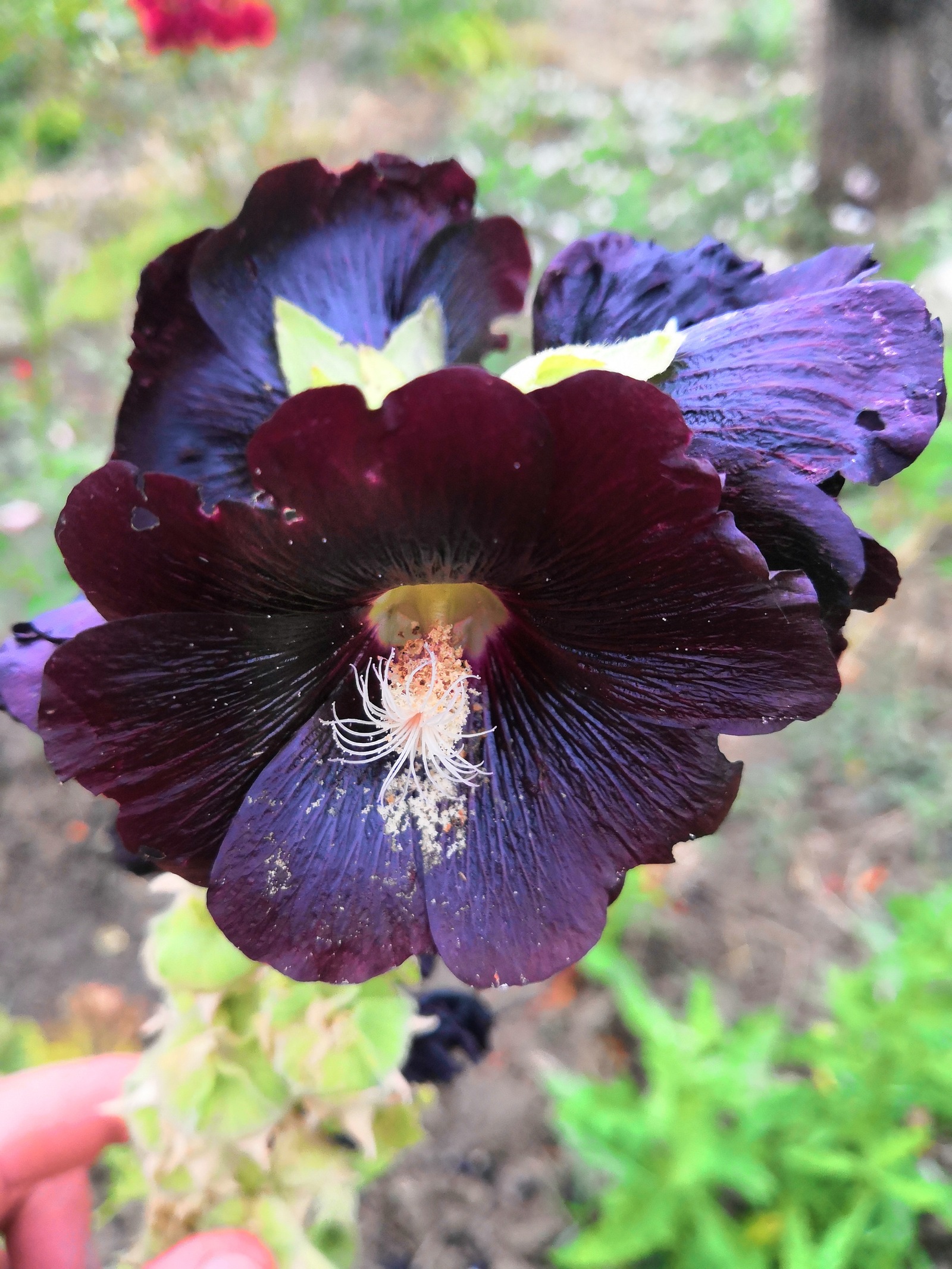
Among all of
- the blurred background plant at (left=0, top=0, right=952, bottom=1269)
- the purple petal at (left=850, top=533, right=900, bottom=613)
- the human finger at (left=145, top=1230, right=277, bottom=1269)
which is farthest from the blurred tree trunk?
the human finger at (left=145, top=1230, right=277, bottom=1269)

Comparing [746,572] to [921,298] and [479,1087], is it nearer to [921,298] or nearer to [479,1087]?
[921,298]

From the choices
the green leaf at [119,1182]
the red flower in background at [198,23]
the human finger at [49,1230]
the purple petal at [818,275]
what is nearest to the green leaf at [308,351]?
the purple petal at [818,275]

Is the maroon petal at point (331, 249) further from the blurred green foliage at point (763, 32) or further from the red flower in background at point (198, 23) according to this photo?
the blurred green foliage at point (763, 32)

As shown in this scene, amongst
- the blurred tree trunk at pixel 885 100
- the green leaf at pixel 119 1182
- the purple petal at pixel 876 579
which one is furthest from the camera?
the blurred tree trunk at pixel 885 100

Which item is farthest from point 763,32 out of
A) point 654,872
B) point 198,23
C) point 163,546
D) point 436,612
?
point 163,546

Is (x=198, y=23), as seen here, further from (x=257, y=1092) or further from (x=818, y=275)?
(x=257, y=1092)
